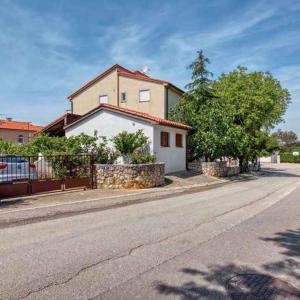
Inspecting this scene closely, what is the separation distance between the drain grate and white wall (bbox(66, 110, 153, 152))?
15.8 m

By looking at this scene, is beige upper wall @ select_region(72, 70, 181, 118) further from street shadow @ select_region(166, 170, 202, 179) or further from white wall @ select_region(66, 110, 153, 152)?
white wall @ select_region(66, 110, 153, 152)

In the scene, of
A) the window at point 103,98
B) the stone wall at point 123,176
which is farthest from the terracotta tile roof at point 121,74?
the stone wall at point 123,176

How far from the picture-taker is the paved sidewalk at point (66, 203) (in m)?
9.64

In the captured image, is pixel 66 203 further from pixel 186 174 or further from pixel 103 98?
pixel 103 98

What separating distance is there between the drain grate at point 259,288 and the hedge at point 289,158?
7405 centimetres

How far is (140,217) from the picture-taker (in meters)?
9.41

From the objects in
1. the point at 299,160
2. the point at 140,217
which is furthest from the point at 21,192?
the point at 299,160

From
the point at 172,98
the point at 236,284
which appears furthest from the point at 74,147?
the point at 236,284

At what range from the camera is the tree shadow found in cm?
431

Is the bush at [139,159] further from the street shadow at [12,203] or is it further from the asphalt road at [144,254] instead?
Result: the asphalt road at [144,254]

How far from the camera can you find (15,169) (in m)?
14.0

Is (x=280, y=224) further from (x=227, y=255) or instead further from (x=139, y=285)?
(x=139, y=285)

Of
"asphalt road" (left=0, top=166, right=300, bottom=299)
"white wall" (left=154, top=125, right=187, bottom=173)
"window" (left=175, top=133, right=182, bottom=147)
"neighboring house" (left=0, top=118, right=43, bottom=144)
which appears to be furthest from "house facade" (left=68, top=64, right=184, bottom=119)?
"neighboring house" (left=0, top=118, right=43, bottom=144)

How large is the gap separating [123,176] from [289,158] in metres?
65.5
